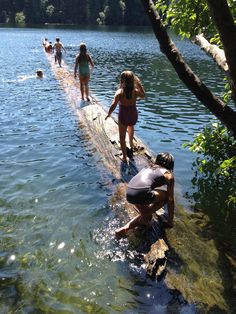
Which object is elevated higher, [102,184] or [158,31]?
[158,31]

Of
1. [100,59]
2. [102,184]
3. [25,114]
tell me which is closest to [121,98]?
[102,184]

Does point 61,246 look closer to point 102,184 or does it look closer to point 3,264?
point 3,264

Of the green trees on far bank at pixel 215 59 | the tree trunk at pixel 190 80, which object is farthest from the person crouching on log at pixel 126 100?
the tree trunk at pixel 190 80

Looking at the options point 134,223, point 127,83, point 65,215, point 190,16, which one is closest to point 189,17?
point 190,16

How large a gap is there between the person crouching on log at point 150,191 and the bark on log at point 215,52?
87.8 inches

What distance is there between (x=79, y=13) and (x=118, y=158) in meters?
135

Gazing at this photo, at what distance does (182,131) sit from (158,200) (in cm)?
968

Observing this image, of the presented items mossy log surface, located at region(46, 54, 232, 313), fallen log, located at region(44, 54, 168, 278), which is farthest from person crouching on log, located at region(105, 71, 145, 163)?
mossy log surface, located at region(46, 54, 232, 313)

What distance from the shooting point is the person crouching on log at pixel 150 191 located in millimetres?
7102

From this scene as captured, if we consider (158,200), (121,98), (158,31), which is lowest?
(158,200)

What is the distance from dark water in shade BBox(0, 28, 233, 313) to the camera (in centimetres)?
614

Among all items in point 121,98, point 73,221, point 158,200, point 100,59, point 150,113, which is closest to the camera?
point 158,200

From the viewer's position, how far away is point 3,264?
6.96 metres

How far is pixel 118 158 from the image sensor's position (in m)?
10.6
